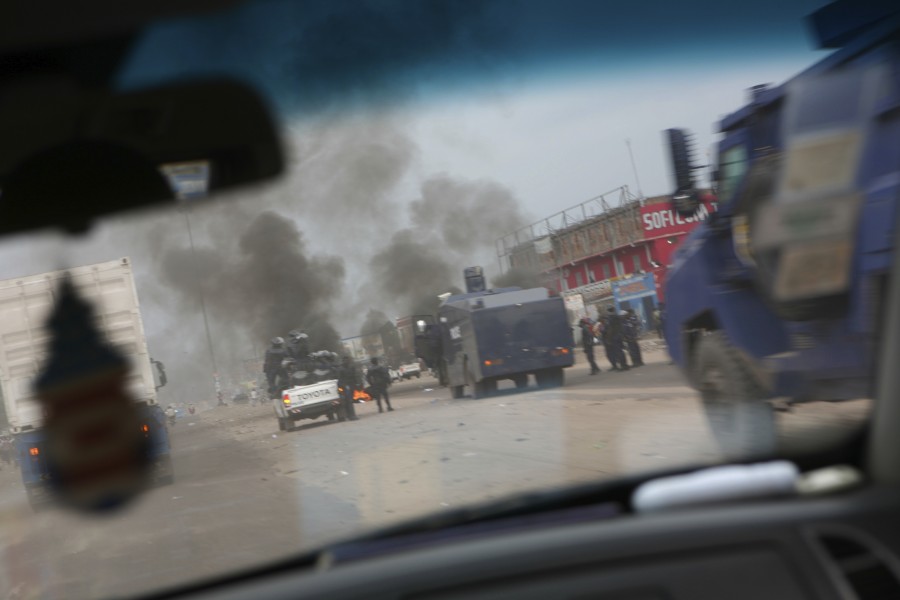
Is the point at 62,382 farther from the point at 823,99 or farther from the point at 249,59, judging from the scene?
the point at 823,99

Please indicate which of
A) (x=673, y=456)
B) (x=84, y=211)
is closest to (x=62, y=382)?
(x=84, y=211)

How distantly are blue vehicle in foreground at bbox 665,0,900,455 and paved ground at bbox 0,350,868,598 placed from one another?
0.23 meters

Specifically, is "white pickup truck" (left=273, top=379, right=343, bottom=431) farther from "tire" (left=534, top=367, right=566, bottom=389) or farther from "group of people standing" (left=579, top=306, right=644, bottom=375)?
"group of people standing" (left=579, top=306, right=644, bottom=375)

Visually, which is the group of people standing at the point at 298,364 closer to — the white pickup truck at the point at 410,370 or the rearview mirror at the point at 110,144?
the white pickup truck at the point at 410,370

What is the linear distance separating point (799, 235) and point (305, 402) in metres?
2.14

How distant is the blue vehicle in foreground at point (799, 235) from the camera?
3504mm

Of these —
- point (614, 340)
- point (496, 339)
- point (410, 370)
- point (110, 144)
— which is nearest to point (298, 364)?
point (410, 370)

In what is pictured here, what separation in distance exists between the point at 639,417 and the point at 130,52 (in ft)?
7.64

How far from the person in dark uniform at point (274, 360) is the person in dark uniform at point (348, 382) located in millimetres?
215

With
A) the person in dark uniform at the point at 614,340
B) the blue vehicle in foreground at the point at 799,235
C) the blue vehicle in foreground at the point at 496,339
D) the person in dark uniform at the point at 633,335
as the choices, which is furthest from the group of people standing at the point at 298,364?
the blue vehicle in foreground at the point at 799,235

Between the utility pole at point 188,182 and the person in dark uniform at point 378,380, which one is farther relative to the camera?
the person in dark uniform at point 378,380

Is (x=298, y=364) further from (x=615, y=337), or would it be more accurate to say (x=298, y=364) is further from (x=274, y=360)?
(x=615, y=337)

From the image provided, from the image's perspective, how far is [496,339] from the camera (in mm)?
3623

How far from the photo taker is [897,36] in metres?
3.47
